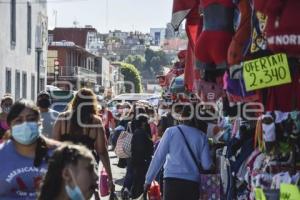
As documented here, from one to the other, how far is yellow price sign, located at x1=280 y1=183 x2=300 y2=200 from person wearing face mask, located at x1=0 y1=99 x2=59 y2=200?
170 cm

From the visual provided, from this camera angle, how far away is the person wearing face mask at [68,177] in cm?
360

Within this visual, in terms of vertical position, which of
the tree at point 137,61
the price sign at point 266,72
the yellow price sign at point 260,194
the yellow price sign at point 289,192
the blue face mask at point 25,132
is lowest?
the yellow price sign at point 260,194

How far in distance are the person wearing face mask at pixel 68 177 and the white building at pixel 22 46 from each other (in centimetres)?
2651

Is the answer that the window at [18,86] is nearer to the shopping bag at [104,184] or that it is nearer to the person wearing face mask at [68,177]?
the shopping bag at [104,184]

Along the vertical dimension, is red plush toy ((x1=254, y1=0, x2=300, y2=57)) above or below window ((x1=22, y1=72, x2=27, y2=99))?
above

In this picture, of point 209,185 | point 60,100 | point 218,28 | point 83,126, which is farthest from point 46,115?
point 60,100

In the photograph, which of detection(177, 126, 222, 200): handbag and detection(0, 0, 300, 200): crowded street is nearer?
detection(0, 0, 300, 200): crowded street

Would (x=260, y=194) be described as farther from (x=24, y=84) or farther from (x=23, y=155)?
(x=24, y=84)

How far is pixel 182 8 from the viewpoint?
22.9 feet

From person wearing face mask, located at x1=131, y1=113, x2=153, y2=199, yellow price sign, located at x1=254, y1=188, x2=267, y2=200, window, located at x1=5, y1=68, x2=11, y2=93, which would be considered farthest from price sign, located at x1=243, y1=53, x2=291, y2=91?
window, located at x1=5, y1=68, x2=11, y2=93

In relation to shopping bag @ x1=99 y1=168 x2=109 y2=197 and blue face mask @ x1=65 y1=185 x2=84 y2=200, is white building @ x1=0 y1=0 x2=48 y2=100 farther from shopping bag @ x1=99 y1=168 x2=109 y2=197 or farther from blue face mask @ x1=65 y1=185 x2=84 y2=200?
blue face mask @ x1=65 y1=185 x2=84 y2=200

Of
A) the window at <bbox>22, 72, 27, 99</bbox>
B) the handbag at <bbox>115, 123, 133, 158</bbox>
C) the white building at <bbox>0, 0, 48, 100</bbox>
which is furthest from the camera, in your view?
the window at <bbox>22, 72, 27, 99</bbox>

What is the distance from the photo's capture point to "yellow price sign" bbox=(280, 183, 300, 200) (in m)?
4.58

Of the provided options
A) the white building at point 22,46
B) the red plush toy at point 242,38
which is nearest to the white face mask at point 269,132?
the red plush toy at point 242,38
